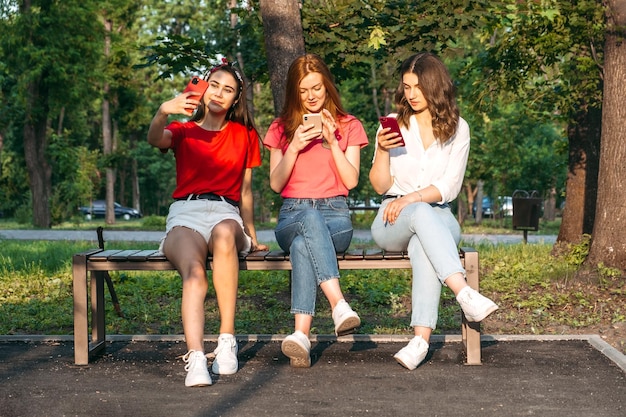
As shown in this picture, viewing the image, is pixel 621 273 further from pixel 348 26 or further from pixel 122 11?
pixel 122 11

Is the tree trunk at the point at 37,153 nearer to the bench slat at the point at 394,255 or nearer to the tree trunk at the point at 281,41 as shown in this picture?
the tree trunk at the point at 281,41

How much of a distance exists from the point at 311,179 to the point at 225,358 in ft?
3.96

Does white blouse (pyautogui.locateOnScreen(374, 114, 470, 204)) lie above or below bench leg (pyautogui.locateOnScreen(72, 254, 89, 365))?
above

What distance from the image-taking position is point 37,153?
29141mm

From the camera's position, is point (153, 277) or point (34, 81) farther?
point (34, 81)

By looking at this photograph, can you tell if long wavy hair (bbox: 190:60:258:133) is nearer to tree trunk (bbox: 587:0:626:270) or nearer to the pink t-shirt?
the pink t-shirt

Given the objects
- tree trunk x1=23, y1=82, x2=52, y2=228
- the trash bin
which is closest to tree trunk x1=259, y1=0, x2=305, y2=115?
the trash bin

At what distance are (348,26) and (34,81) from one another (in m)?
21.2

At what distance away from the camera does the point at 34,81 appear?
28.6 m

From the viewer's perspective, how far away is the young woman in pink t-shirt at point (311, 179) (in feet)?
17.1

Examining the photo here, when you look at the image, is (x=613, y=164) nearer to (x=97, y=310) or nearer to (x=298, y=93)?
(x=298, y=93)

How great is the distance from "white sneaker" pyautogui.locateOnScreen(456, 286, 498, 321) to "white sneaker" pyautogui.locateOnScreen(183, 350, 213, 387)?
1395mm

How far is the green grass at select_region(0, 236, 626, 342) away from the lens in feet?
24.7

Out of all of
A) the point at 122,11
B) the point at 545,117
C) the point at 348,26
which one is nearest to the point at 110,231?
the point at 122,11
